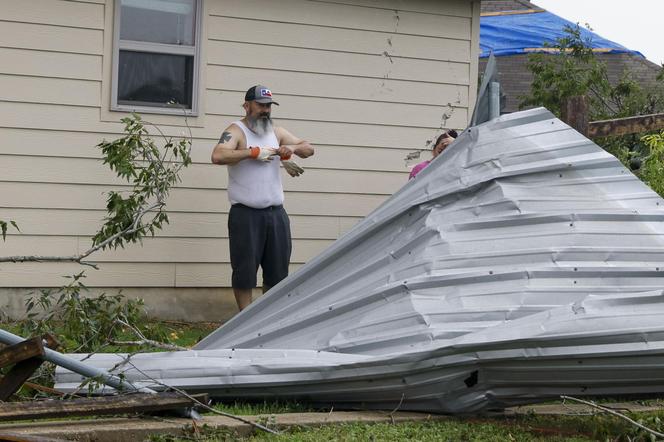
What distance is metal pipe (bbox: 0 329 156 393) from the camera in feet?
17.3

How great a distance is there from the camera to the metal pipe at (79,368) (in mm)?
5262

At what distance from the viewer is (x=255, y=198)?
8.85m

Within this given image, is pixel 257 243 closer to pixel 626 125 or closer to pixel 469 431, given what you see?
pixel 626 125

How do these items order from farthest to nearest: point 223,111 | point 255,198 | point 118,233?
point 223,111 < point 255,198 < point 118,233

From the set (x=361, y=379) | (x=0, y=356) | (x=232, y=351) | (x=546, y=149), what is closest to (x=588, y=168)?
(x=546, y=149)

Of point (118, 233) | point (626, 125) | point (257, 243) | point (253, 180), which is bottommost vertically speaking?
point (257, 243)

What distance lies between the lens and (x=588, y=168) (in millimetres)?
6016

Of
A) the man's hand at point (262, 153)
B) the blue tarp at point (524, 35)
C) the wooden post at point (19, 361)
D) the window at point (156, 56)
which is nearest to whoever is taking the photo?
the wooden post at point (19, 361)

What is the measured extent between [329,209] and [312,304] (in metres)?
4.05

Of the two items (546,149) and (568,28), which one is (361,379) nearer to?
(546,149)

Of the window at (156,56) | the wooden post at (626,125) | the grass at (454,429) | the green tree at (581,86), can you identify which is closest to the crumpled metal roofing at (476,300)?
the grass at (454,429)

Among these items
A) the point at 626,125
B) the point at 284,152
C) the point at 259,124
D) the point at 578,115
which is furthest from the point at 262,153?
the point at 626,125

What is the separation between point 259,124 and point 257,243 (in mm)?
944

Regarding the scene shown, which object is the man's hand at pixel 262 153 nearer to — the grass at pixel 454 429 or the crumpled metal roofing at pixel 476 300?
the crumpled metal roofing at pixel 476 300
